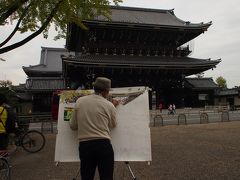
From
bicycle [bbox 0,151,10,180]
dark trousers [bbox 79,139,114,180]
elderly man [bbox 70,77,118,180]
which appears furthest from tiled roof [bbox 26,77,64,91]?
dark trousers [bbox 79,139,114,180]

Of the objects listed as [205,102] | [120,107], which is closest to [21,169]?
[120,107]

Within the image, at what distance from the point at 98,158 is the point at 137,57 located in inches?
1028

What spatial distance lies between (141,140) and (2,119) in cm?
280

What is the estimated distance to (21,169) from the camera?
8719 millimetres

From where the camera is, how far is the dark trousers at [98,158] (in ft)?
13.5

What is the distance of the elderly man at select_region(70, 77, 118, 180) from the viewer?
4145mm

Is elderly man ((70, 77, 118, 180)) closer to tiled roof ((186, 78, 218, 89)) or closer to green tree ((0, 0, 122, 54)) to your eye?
green tree ((0, 0, 122, 54))

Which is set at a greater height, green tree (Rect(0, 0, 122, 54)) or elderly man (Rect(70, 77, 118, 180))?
green tree (Rect(0, 0, 122, 54))

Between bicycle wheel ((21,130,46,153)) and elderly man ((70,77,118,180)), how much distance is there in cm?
700

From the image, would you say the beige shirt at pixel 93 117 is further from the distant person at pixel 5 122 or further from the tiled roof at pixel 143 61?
the tiled roof at pixel 143 61

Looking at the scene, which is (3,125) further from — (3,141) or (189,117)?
(189,117)

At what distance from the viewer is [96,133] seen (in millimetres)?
4211

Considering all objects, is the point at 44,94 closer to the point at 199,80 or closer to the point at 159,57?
the point at 159,57

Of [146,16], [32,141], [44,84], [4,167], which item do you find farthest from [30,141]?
[146,16]
